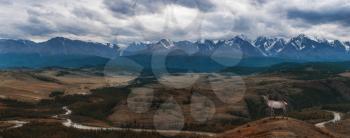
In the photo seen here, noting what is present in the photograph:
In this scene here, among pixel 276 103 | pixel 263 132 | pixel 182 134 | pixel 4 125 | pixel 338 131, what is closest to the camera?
pixel 263 132

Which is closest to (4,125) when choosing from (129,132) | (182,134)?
(129,132)

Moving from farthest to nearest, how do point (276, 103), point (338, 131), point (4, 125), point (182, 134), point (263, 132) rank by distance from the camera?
point (4, 125) → point (182, 134) → point (338, 131) → point (276, 103) → point (263, 132)

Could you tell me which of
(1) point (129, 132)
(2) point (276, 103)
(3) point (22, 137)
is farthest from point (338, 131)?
(3) point (22, 137)

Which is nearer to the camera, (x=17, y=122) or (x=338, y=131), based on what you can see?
(x=338, y=131)

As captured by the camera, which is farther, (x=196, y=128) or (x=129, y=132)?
(x=196, y=128)

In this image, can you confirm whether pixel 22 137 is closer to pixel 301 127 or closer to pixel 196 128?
pixel 196 128

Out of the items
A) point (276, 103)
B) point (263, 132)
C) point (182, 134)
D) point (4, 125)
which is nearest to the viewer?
point (263, 132)

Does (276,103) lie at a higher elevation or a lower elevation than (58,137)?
higher

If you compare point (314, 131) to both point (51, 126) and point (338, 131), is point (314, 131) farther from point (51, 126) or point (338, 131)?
point (51, 126)

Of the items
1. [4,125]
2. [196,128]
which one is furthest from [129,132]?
[4,125]
